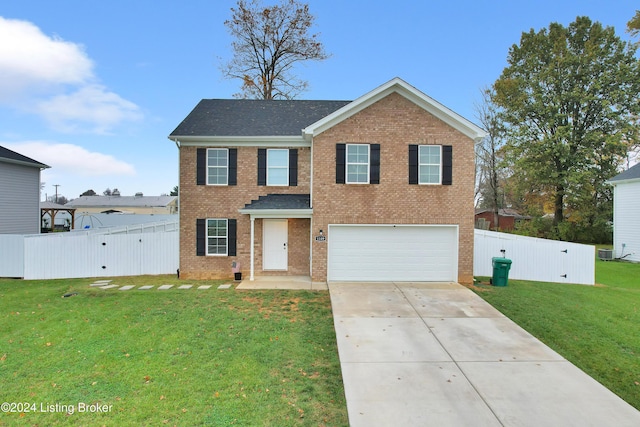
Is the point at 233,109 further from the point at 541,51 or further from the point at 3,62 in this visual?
the point at 541,51

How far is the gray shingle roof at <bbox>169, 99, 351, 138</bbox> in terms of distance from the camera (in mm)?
13250

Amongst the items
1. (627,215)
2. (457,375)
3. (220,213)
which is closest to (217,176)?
(220,213)

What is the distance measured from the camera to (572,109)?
28.1 meters

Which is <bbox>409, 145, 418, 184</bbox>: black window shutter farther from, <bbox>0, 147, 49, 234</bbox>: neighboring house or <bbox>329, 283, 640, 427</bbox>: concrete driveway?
<bbox>0, 147, 49, 234</bbox>: neighboring house

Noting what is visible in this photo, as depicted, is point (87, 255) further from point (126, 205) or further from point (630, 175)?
point (126, 205)

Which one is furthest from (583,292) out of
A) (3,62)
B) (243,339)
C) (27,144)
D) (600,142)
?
(27,144)

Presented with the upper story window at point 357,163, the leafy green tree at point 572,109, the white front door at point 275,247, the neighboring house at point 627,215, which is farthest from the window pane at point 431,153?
the leafy green tree at point 572,109

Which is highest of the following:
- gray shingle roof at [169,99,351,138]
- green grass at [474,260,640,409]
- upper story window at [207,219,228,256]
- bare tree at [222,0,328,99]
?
bare tree at [222,0,328,99]

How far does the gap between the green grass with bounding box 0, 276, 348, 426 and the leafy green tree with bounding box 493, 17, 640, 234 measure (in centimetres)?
2731

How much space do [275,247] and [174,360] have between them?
7.53 metres

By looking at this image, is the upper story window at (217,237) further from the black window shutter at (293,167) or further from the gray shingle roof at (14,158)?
the gray shingle roof at (14,158)

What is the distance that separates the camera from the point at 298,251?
13.4 meters

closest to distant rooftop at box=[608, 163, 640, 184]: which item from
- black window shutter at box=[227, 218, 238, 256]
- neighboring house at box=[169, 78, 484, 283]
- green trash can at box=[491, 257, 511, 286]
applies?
green trash can at box=[491, 257, 511, 286]

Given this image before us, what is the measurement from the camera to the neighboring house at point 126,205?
145 feet
